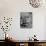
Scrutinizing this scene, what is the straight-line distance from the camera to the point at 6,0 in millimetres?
4543

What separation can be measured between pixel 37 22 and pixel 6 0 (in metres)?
1.39

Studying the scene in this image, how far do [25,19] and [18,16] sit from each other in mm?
279

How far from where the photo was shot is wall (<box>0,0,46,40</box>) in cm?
449

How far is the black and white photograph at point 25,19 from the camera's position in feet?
14.8

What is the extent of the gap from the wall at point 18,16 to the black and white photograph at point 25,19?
0.36 ft

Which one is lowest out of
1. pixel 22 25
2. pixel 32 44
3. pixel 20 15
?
pixel 32 44

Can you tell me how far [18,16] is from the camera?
4531mm

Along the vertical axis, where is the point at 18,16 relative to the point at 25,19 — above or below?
above

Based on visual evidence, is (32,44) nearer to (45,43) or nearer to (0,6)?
(45,43)

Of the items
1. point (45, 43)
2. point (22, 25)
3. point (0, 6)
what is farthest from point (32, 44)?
point (0, 6)

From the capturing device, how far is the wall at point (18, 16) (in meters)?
4.49

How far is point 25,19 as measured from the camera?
455 centimetres

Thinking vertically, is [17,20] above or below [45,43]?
above

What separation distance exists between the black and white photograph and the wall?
0.11 meters
